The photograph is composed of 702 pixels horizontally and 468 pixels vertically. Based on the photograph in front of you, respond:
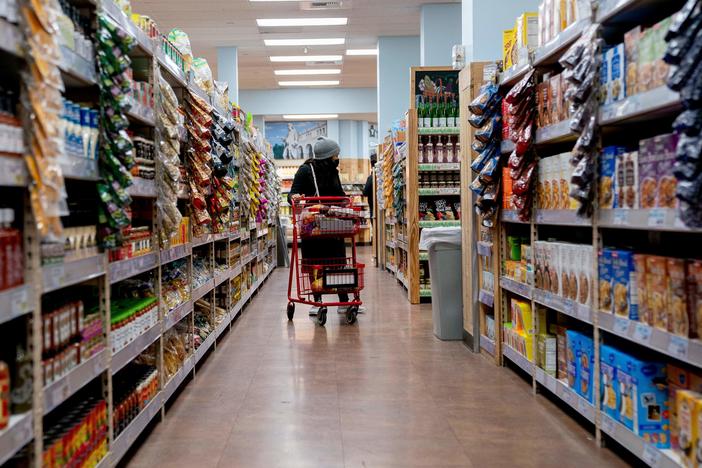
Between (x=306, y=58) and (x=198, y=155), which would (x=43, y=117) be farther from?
(x=306, y=58)

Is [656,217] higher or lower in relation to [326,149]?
lower

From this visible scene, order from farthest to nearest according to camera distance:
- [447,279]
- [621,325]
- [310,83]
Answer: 1. [310,83]
2. [447,279]
3. [621,325]

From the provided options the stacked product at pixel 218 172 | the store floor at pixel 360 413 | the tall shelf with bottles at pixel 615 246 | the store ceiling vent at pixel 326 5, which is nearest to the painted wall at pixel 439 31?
the store ceiling vent at pixel 326 5

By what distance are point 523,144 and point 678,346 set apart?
1.77 metres

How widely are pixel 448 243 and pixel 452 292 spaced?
0.42 metres

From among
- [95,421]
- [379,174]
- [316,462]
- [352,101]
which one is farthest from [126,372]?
[352,101]

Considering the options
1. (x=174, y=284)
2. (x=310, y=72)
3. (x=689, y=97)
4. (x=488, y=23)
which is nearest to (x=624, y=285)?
(x=689, y=97)

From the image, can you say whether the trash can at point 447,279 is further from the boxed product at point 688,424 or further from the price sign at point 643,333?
the boxed product at point 688,424

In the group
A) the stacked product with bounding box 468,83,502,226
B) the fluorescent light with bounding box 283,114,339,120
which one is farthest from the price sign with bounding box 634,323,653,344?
the fluorescent light with bounding box 283,114,339,120

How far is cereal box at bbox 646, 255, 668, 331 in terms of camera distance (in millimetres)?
2520

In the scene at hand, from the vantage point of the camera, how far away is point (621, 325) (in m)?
2.84

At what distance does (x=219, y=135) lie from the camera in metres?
5.16

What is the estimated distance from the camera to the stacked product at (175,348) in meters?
3.98

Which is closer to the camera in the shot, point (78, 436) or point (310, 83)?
point (78, 436)
